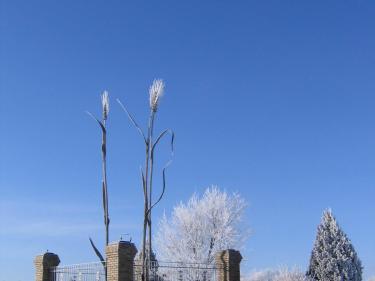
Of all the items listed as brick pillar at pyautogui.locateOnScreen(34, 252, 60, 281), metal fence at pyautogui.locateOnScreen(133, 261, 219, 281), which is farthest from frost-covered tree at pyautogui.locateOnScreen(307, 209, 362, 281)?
brick pillar at pyautogui.locateOnScreen(34, 252, 60, 281)

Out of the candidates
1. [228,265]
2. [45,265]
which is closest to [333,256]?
[228,265]

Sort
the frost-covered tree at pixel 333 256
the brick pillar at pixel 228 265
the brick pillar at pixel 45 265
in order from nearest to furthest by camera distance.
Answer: the brick pillar at pixel 228 265, the brick pillar at pixel 45 265, the frost-covered tree at pixel 333 256

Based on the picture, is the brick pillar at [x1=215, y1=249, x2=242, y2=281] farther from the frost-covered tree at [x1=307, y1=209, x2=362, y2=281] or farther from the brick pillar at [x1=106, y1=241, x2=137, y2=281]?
the frost-covered tree at [x1=307, y1=209, x2=362, y2=281]

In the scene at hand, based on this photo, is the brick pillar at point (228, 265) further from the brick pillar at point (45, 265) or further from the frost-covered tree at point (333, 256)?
the frost-covered tree at point (333, 256)

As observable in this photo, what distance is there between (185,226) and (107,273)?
16063 millimetres

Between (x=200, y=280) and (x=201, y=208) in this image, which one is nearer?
(x=200, y=280)

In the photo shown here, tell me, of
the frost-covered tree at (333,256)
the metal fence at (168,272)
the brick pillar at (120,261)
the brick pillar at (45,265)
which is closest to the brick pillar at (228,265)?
the metal fence at (168,272)

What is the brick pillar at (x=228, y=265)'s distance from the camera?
23359 millimetres

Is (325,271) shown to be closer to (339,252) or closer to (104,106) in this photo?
(339,252)

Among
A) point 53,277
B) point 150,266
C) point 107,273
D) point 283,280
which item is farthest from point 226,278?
point 283,280

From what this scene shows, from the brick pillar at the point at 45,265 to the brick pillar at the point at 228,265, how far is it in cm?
648

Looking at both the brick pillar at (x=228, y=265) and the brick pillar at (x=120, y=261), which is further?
the brick pillar at (x=228, y=265)

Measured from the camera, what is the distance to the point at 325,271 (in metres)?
30.3

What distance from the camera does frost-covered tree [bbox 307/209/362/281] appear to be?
99.1 feet
